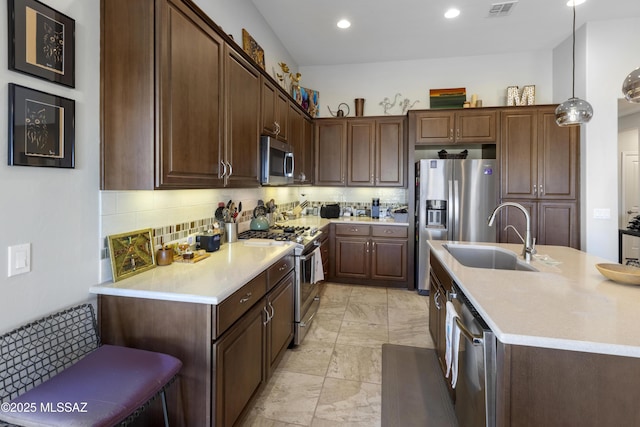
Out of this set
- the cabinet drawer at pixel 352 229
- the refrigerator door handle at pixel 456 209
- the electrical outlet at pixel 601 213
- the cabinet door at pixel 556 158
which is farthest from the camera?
the cabinet drawer at pixel 352 229

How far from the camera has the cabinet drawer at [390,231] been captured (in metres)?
4.24

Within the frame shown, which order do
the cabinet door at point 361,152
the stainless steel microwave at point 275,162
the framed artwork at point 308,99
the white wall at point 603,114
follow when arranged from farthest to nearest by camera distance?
the cabinet door at point 361,152 → the framed artwork at point 308,99 → the white wall at point 603,114 → the stainless steel microwave at point 275,162

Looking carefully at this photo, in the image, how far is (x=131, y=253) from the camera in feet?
5.64

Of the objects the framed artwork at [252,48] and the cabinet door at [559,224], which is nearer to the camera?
the framed artwork at [252,48]

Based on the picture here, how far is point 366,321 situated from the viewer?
325 centimetres

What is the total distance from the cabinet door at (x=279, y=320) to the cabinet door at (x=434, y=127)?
8.85 ft

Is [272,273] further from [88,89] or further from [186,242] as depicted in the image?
[88,89]

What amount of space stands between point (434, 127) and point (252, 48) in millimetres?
2400

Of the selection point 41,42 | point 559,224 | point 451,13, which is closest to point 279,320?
point 41,42

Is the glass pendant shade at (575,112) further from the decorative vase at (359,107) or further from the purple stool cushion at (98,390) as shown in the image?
the purple stool cushion at (98,390)

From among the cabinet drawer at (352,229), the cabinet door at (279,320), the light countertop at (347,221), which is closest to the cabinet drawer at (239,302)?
the cabinet door at (279,320)

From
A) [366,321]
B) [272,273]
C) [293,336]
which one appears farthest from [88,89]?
[366,321]

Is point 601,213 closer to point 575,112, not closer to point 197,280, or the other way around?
point 575,112

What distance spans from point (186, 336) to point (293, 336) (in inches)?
53.0
